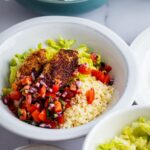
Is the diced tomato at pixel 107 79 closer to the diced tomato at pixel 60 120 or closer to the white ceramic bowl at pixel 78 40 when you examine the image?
the white ceramic bowl at pixel 78 40

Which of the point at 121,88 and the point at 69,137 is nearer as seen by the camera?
the point at 69,137

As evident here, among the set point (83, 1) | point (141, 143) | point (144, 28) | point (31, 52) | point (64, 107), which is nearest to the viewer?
point (141, 143)

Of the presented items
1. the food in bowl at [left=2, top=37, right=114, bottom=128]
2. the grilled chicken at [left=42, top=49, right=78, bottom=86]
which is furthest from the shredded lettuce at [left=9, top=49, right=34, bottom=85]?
the grilled chicken at [left=42, top=49, right=78, bottom=86]

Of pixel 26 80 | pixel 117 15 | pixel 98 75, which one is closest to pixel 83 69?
pixel 98 75

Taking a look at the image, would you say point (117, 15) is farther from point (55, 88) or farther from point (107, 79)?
point (55, 88)

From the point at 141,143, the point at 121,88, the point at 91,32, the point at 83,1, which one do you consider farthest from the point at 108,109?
the point at 83,1

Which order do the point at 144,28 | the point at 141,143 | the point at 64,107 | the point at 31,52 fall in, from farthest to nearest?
the point at 144,28 < the point at 31,52 < the point at 64,107 < the point at 141,143

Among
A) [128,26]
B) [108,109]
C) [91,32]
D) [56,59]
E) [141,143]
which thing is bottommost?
[141,143]

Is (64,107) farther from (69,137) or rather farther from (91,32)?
(91,32)
